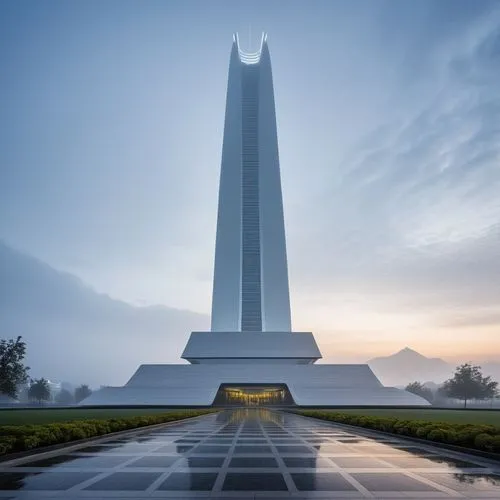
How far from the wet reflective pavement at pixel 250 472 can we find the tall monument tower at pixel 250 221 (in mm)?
49880

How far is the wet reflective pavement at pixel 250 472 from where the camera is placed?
6.91 metres

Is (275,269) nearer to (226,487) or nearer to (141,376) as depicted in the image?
(141,376)

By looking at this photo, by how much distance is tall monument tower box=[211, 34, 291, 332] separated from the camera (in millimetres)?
62875

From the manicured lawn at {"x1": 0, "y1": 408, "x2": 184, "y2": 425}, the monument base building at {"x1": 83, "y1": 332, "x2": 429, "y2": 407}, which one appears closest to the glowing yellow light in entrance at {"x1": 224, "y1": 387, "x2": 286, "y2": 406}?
the monument base building at {"x1": 83, "y1": 332, "x2": 429, "y2": 407}

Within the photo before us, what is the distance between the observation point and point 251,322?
6250 centimetres

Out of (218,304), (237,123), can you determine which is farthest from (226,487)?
(237,123)

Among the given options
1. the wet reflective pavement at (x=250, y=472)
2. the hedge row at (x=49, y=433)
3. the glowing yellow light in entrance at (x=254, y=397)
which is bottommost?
the wet reflective pavement at (x=250, y=472)

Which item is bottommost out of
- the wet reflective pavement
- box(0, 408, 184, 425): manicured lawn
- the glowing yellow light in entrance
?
the wet reflective pavement

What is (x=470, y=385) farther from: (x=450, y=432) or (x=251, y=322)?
(x=450, y=432)

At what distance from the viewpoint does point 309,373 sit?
147 feet

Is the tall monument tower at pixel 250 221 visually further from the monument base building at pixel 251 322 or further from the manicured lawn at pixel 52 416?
the manicured lawn at pixel 52 416

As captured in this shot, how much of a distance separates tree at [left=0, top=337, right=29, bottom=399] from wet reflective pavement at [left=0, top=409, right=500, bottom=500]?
2933 centimetres

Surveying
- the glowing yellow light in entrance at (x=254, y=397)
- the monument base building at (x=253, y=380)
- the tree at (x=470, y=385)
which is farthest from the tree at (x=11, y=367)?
the tree at (x=470, y=385)

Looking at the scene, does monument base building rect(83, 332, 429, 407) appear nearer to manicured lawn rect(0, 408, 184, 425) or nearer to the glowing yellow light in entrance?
the glowing yellow light in entrance
